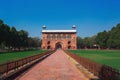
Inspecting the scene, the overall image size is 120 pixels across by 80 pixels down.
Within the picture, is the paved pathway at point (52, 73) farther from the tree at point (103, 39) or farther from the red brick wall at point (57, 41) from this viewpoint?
the red brick wall at point (57, 41)

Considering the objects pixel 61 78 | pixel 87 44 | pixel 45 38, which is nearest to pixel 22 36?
pixel 45 38

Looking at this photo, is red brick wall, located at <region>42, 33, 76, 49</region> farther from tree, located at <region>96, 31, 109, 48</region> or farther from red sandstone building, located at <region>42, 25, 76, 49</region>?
tree, located at <region>96, 31, 109, 48</region>

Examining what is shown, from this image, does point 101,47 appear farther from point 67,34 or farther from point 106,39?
point 67,34

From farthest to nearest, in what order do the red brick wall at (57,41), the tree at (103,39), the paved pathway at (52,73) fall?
the red brick wall at (57,41)
the tree at (103,39)
the paved pathway at (52,73)

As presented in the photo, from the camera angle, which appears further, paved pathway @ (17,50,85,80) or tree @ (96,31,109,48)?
tree @ (96,31,109,48)

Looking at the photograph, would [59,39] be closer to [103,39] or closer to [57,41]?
[57,41]

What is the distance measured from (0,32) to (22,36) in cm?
3307

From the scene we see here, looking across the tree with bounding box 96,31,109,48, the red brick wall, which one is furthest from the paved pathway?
the red brick wall

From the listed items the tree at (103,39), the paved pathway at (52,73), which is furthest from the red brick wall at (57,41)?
the paved pathway at (52,73)

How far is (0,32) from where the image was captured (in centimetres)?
5588

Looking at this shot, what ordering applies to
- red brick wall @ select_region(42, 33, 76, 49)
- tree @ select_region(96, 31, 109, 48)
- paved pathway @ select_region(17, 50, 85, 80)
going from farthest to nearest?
red brick wall @ select_region(42, 33, 76, 49)
tree @ select_region(96, 31, 109, 48)
paved pathway @ select_region(17, 50, 85, 80)

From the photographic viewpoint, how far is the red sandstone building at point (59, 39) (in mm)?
111000

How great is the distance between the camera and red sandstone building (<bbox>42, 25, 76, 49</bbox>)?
4370 inches

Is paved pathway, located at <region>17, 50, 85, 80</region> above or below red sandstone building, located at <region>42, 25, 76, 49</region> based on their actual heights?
below
